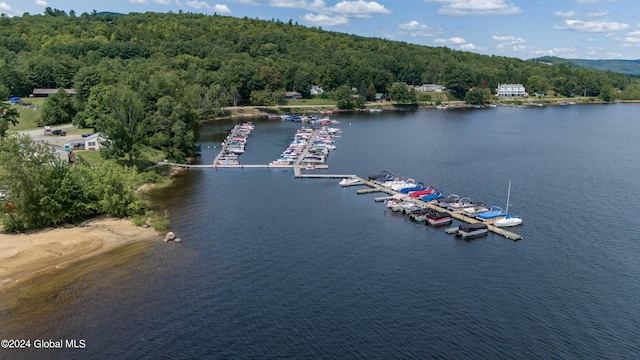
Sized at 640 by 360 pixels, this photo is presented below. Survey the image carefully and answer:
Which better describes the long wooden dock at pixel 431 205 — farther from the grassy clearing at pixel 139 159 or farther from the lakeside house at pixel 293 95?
the lakeside house at pixel 293 95

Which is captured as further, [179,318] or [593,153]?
[593,153]

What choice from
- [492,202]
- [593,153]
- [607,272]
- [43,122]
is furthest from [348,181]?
[43,122]

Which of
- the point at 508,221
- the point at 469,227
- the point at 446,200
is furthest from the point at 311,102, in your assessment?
the point at 469,227

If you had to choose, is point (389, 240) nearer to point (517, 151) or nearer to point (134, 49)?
point (517, 151)

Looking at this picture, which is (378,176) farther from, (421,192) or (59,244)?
(59,244)

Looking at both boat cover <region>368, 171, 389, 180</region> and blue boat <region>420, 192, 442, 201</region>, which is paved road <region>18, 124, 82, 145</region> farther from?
blue boat <region>420, 192, 442, 201</region>
